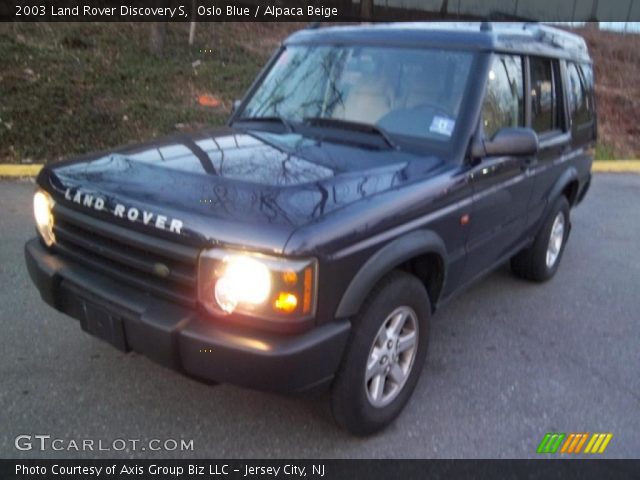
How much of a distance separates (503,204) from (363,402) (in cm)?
166

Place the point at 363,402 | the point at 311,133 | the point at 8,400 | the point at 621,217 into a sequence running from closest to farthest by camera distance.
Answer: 1. the point at 363,402
2. the point at 8,400
3. the point at 311,133
4. the point at 621,217

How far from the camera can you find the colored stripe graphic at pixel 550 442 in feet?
9.37

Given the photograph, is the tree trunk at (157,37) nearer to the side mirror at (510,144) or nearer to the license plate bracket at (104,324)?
the side mirror at (510,144)

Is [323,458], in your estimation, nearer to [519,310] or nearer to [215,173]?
[215,173]

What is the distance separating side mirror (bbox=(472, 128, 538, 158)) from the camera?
3.13 m

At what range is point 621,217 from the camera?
283 inches

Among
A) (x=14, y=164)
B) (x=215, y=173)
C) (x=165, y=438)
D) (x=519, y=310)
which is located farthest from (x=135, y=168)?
(x=14, y=164)

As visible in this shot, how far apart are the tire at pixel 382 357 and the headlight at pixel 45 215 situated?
157cm

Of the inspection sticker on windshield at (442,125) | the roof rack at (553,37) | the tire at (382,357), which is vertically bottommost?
the tire at (382,357)

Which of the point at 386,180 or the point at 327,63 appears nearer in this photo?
the point at 386,180

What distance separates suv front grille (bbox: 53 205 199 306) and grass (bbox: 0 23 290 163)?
5597mm

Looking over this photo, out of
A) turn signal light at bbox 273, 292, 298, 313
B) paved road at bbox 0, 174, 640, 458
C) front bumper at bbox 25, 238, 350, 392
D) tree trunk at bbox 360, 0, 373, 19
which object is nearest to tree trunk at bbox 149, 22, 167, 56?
tree trunk at bbox 360, 0, 373, 19

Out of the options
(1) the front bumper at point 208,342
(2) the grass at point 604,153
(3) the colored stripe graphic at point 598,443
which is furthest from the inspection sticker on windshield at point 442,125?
(2) the grass at point 604,153
